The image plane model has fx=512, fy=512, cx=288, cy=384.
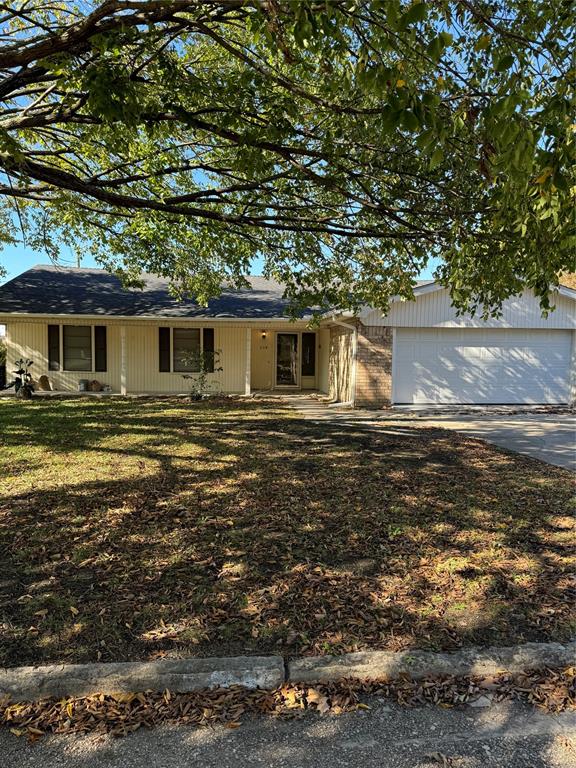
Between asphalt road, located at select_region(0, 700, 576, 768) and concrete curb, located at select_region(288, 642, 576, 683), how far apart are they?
0.82 ft

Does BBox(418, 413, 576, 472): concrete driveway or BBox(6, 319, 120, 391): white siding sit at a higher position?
BBox(6, 319, 120, 391): white siding

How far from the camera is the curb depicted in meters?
2.47

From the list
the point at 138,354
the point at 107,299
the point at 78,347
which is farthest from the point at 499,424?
the point at 78,347

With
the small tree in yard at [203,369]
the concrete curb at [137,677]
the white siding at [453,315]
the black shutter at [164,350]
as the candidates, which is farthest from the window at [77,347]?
the concrete curb at [137,677]

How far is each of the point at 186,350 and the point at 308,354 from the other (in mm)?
4364

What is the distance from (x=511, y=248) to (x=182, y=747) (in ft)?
14.8

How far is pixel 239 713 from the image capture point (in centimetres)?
234

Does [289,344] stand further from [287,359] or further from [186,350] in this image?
[186,350]

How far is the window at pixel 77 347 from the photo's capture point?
1602 cm

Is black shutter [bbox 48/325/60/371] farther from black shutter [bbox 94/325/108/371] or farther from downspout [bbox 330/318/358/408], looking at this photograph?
downspout [bbox 330/318/358/408]

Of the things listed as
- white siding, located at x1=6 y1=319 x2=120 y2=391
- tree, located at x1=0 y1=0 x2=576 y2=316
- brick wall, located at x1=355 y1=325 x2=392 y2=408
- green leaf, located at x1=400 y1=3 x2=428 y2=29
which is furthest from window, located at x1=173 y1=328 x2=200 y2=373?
green leaf, located at x1=400 y1=3 x2=428 y2=29

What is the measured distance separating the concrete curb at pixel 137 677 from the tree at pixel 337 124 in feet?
9.00

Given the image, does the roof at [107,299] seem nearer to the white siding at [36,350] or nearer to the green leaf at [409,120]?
the white siding at [36,350]

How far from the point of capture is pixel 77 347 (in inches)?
634
